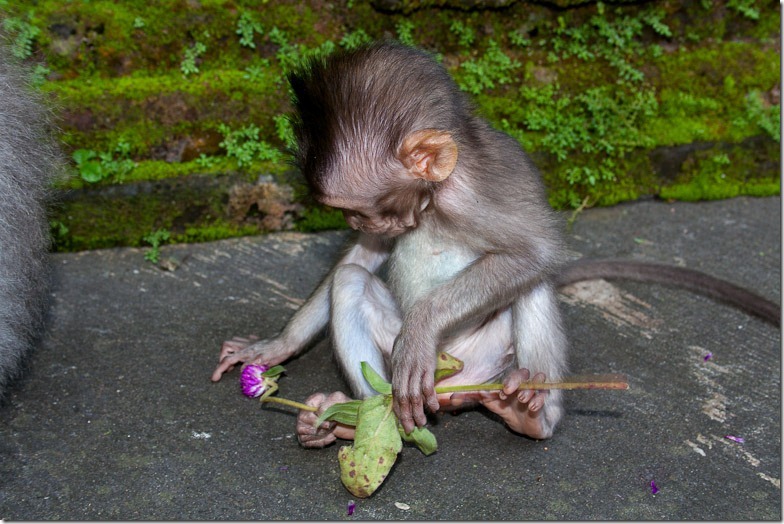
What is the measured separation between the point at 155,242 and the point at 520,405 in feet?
8.03

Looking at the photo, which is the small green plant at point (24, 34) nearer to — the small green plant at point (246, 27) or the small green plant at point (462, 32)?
the small green plant at point (246, 27)

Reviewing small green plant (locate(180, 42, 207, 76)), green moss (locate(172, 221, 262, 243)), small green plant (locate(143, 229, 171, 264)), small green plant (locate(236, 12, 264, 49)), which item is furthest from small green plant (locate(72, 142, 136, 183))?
small green plant (locate(236, 12, 264, 49))

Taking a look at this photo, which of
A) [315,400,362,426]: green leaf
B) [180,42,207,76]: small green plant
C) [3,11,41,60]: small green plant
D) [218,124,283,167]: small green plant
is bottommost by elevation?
[315,400,362,426]: green leaf

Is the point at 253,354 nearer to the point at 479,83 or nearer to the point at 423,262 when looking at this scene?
the point at 423,262

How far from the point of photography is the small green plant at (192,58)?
5137mm

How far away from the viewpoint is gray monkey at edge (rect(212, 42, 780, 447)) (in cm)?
316

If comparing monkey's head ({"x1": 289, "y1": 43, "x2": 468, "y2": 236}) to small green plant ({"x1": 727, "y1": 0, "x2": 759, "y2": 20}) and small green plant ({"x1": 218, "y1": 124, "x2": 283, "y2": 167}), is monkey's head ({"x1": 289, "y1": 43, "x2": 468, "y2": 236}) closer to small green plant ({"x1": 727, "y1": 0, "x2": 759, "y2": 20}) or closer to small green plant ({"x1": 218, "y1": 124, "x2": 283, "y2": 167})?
small green plant ({"x1": 218, "y1": 124, "x2": 283, "y2": 167})

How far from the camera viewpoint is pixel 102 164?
487 centimetres

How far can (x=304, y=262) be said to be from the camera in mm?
4969

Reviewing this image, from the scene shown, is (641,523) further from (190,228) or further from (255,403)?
(190,228)

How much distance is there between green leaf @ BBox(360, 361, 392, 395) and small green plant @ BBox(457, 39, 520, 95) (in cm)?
255

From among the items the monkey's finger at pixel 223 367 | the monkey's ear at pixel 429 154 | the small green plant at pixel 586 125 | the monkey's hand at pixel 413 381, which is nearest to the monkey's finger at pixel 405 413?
the monkey's hand at pixel 413 381

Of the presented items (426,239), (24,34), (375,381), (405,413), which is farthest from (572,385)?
(24,34)

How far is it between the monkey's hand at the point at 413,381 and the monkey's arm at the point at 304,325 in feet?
2.51
